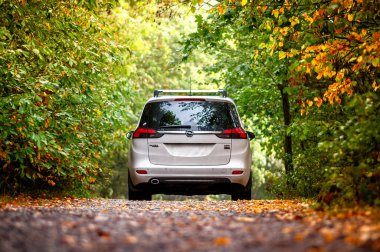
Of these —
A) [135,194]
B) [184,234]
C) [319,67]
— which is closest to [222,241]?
[184,234]

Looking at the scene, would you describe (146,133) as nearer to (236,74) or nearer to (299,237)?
(299,237)

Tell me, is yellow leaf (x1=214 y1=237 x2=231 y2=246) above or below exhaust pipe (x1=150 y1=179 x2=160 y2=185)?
above

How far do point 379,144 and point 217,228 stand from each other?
8.85 ft

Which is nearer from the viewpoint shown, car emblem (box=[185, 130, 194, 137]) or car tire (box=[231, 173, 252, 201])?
car emblem (box=[185, 130, 194, 137])

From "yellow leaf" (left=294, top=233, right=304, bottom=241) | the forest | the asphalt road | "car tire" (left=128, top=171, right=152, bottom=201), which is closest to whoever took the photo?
the asphalt road

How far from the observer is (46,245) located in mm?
4715

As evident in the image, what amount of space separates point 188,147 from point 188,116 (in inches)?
19.9

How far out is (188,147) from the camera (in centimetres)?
1066

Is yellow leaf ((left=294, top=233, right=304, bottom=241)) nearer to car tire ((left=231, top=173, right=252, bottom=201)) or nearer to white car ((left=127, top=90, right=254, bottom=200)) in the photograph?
white car ((left=127, top=90, right=254, bottom=200))

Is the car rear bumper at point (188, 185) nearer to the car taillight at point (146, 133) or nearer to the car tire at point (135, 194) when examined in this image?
the car tire at point (135, 194)

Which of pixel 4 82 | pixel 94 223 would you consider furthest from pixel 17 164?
pixel 94 223

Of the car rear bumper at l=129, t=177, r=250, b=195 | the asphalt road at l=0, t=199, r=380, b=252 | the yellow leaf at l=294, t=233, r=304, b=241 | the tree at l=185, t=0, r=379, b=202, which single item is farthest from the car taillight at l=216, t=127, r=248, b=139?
the yellow leaf at l=294, t=233, r=304, b=241

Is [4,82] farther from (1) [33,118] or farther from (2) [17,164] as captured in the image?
(2) [17,164]

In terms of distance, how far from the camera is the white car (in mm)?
10664
